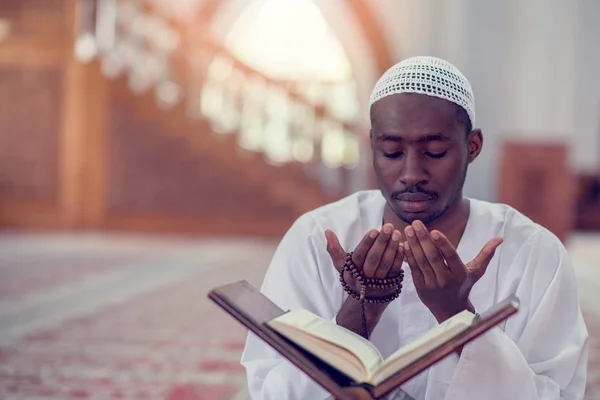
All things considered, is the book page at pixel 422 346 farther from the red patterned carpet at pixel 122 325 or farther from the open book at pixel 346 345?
the red patterned carpet at pixel 122 325

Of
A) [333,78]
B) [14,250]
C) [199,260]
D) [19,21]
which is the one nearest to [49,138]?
[19,21]

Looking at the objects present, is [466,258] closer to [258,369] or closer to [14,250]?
[258,369]

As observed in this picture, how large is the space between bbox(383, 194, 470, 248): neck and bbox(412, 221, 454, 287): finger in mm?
288

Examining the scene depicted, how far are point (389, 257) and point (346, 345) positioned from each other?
157 millimetres

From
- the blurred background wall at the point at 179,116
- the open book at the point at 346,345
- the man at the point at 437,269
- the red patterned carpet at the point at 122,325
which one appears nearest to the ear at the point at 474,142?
the man at the point at 437,269

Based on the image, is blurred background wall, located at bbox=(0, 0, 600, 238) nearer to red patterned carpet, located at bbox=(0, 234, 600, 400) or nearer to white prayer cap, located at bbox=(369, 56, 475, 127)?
red patterned carpet, located at bbox=(0, 234, 600, 400)

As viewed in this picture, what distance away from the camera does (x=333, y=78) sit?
466 inches

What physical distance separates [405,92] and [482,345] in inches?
17.7

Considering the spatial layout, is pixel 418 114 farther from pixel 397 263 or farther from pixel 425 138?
pixel 397 263

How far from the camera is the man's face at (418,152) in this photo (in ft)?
4.39

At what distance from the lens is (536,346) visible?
1356 millimetres

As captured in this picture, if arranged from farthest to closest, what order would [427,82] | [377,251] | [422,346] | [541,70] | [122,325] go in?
1. [541,70]
2. [122,325]
3. [427,82]
4. [377,251]
5. [422,346]

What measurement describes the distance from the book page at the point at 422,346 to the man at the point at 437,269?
0.12 m

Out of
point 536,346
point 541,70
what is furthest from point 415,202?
point 541,70
